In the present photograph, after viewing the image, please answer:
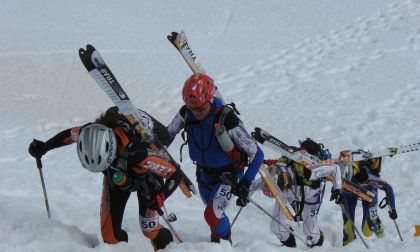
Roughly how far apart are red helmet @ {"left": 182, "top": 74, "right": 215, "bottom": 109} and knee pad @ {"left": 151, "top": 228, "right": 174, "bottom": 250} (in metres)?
1.69

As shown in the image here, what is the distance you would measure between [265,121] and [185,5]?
13.2 metres

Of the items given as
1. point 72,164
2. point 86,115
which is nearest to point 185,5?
point 86,115

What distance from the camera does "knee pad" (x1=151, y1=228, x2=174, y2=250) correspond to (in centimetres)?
611

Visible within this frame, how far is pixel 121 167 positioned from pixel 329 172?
10.5 ft

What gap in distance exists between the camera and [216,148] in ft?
21.1

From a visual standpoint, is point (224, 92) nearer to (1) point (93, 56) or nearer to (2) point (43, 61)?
(2) point (43, 61)

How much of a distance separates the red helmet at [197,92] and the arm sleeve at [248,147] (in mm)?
536

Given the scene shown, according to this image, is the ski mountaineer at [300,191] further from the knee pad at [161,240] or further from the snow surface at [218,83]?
the knee pad at [161,240]

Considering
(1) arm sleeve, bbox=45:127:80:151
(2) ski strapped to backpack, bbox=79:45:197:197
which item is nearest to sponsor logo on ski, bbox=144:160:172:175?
(2) ski strapped to backpack, bbox=79:45:197:197

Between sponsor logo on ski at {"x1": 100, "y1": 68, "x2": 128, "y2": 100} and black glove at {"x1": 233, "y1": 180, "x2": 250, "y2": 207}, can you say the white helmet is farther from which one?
black glove at {"x1": 233, "y1": 180, "x2": 250, "y2": 207}

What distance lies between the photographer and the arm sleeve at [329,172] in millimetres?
7066

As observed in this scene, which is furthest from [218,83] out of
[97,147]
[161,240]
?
[97,147]

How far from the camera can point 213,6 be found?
25.3 meters

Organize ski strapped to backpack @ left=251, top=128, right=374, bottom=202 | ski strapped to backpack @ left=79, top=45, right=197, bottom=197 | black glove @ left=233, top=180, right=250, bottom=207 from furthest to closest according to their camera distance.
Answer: ski strapped to backpack @ left=251, top=128, right=374, bottom=202 < black glove @ left=233, top=180, right=250, bottom=207 < ski strapped to backpack @ left=79, top=45, right=197, bottom=197
